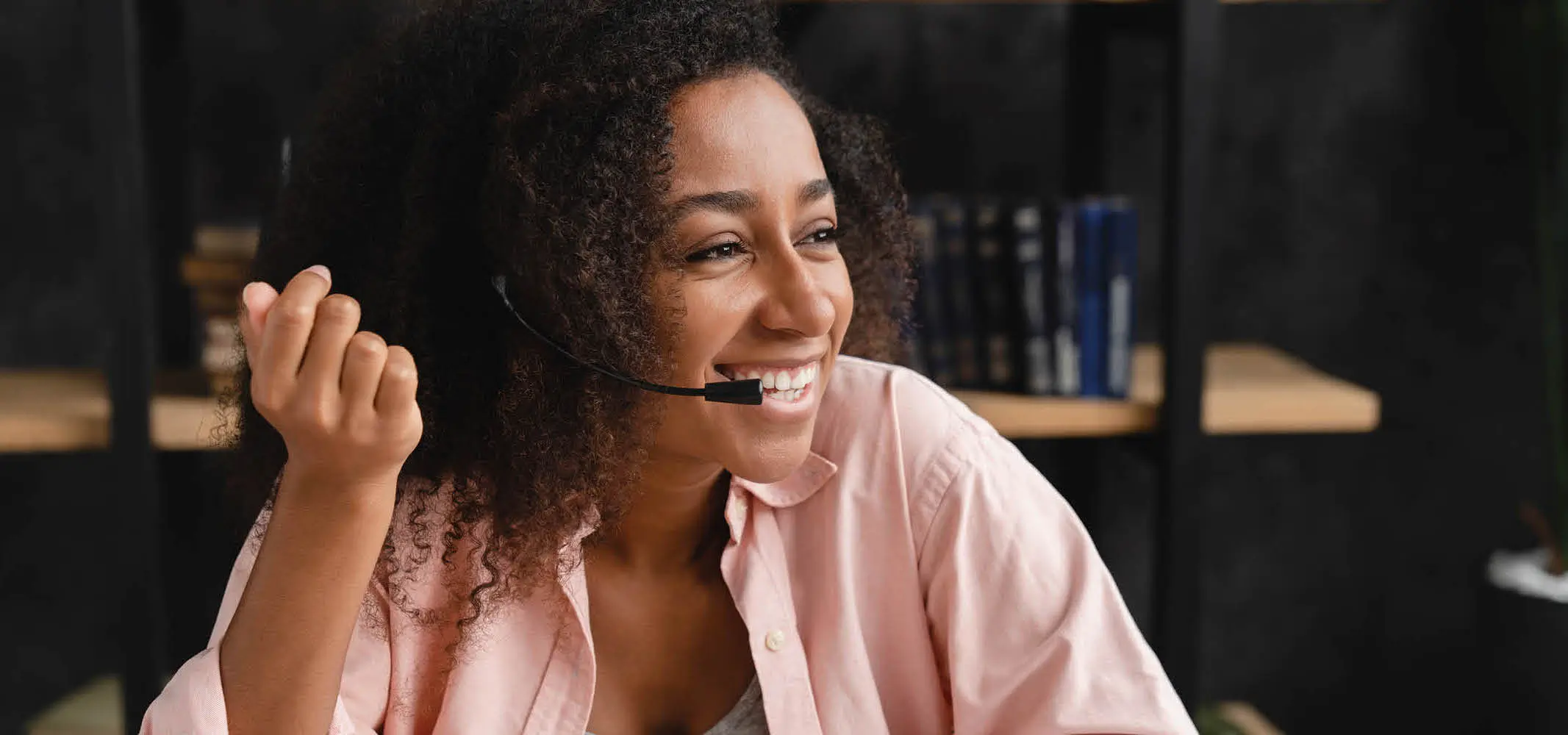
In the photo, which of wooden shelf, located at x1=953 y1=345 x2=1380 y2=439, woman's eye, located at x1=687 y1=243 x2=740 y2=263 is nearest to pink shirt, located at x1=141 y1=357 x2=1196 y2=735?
woman's eye, located at x1=687 y1=243 x2=740 y2=263

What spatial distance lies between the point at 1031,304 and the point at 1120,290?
106 millimetres

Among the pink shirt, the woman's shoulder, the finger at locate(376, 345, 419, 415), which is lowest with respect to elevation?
the pink shirt

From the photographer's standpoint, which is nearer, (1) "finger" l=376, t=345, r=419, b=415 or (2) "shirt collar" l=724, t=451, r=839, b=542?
(1) "finger" l=376, t=345, r=419, b=415

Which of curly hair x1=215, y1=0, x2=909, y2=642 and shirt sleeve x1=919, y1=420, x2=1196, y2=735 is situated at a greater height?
curly hair x1=215, y1=0, x2=909, y2=642

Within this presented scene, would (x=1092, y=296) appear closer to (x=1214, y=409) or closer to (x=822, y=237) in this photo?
(x=1214, y=409)

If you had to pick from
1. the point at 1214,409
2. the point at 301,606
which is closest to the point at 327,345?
the point at 301,606

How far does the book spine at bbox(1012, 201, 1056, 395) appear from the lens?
1.69 meters

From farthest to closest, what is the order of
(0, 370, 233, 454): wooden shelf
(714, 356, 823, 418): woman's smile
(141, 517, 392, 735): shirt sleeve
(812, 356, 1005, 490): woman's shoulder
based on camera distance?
(0, 370, 233, 454): wooden shelf, (812, 356, 1005, 490): woman's shoulder, (714, 356, 823, 418): woman's smile, (141, 517, 392, 735): shirt sleeve

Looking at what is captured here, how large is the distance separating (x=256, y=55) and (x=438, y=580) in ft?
3.36

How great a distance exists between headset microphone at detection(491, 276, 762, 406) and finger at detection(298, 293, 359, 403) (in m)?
0.25

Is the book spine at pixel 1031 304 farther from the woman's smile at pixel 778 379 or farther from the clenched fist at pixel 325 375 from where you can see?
the clenched fist at pixel 325 375

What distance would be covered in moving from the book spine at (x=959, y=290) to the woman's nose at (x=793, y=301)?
2.25ft

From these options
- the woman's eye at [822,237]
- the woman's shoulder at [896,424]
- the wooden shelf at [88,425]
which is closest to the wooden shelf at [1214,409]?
the woman's shoulder at [896,424]

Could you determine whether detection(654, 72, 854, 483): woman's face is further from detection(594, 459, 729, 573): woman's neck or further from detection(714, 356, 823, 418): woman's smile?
detection(594, 459, 729, 573): woman's neck
